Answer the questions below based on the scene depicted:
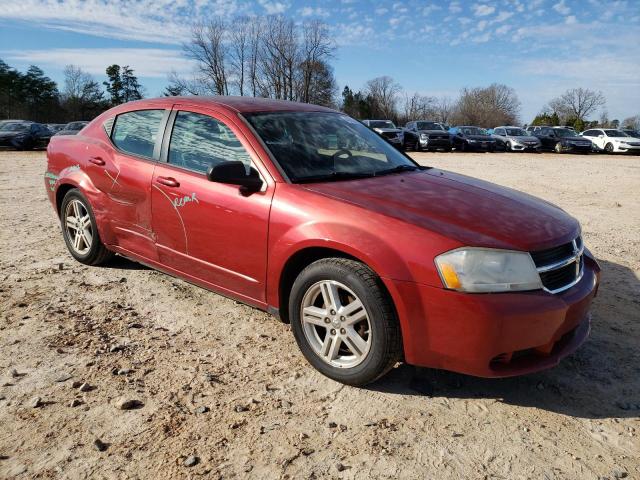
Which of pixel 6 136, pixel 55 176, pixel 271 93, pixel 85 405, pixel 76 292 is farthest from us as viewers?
pixel 271 93

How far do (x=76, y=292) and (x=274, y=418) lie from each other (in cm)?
243

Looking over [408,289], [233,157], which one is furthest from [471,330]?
[233,157]

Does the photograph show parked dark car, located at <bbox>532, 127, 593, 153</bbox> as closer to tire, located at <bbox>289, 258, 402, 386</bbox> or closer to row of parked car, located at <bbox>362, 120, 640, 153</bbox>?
row of parked car, located at <bbox>362, 120, 640, 153</bbox>

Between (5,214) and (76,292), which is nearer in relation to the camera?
(76,292)

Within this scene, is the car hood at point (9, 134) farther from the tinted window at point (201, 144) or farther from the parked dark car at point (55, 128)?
the tinted window at point (201, 144)

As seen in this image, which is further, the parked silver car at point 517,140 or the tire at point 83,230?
the parked silver car at point 517,140

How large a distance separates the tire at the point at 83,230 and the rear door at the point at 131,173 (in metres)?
0.33

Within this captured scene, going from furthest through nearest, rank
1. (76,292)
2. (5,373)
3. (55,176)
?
1. (55,176)
2. (76,292)
3. (5,373)

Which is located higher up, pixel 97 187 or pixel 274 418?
pixel 97 187

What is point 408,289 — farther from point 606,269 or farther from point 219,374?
point 606,269

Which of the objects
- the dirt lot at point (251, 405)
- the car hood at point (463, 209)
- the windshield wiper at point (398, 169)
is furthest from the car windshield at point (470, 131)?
the car hood at point (463, 209)

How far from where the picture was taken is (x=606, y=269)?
16.5ft

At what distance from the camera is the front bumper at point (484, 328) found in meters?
2.44

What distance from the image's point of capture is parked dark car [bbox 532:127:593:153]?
28375 mm
